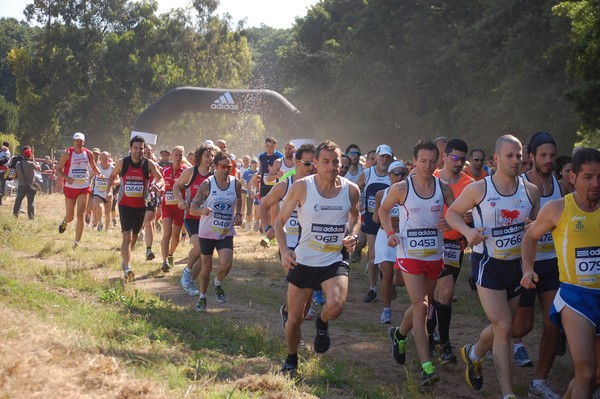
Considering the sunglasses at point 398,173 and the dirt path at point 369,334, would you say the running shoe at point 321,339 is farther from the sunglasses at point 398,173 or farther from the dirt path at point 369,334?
the sunglasses at point 398,173

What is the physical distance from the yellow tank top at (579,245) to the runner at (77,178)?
1153cm

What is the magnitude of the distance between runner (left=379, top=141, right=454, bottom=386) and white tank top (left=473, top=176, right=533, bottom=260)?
0.79m

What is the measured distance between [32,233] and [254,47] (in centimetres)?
9935

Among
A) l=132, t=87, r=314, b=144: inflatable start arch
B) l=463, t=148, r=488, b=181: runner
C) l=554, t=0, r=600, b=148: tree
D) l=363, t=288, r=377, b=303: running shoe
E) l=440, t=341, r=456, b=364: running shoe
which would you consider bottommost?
l=440, t=341, r=456, b=364: running shoe

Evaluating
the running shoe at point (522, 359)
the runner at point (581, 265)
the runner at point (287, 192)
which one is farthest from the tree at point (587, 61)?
the runner at point (581, 265)

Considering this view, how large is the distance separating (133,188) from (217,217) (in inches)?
107

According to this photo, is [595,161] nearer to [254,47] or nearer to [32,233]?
[32,233]

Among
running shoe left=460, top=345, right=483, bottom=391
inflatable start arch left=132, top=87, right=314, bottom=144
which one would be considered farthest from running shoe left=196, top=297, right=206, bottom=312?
inflatable start arch left=132, top=87, right=314, bottom=144

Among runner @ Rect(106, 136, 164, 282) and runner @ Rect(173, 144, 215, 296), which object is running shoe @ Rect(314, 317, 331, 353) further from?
runner @ Rect(106, 136, 164, 282)

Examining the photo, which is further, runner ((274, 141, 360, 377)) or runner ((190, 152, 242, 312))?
runner ((190, 152, 242, 312))

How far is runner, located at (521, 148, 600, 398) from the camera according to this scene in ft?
18.6

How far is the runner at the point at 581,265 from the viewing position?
5.68m

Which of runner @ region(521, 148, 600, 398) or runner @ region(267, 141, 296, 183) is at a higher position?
runner @ region(267, 141, 296, 183)

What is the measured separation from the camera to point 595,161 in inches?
231
